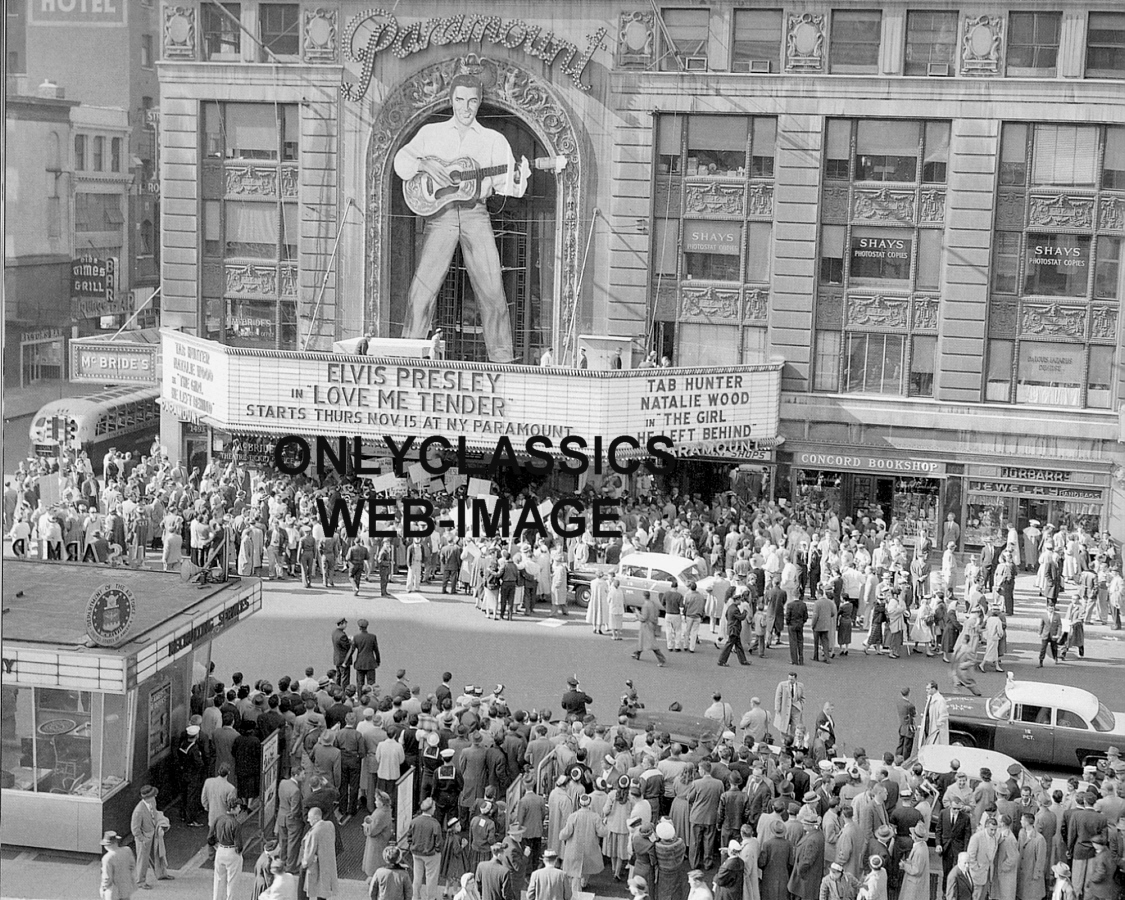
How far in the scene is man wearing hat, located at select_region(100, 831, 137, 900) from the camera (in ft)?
59.9

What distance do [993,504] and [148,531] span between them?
75.0 feet

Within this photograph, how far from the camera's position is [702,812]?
2092cm

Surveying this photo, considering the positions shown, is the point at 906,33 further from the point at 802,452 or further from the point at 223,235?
the point at 223,235

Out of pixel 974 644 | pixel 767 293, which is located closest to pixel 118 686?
pixel 974 644

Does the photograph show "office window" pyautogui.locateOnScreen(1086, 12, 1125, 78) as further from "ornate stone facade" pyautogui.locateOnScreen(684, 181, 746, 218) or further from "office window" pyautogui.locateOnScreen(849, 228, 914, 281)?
"ornate stone facade" pyautogui.locateOnScreen(684, 181, 746, 218)

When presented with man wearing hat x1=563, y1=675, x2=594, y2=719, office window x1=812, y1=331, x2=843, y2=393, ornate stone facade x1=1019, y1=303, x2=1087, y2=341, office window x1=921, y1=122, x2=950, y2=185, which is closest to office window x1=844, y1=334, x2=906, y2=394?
office window x1=812, y1=331, x2=843, y2=393

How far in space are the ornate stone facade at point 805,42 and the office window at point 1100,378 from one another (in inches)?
433

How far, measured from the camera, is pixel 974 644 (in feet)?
98.5

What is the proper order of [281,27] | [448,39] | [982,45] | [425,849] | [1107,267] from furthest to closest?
1. [281,27]
2. [448,39]
3. [1107,267]
4. [982,45]
5. [425,849]

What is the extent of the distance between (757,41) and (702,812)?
2810 centimetres

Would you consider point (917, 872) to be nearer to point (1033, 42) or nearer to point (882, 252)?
point (882, 252)

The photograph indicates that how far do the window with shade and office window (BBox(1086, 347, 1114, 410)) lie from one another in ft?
76.7

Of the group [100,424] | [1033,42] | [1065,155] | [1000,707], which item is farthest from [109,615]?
[1033,42]

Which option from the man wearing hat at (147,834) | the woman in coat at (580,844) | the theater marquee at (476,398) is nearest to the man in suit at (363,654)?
the man wearing hat at (147,834)
